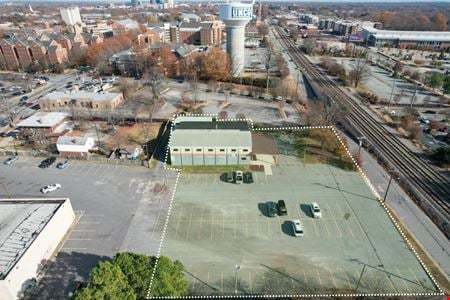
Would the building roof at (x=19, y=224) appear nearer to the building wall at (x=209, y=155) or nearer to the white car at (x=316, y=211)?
the building wall at (x=209, y=155)

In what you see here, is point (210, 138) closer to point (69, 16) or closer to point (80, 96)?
point (80, 96)

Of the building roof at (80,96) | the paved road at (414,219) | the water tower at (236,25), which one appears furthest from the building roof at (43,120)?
the paved road at (414,219)

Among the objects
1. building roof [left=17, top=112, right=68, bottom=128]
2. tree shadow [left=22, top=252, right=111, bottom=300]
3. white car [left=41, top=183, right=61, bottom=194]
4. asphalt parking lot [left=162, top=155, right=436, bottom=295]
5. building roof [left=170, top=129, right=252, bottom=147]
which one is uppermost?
building roof [left=170, top=129, right=252, bottom=147]

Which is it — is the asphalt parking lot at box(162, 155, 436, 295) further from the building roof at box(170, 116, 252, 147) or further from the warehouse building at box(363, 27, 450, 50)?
the warehouse building at box(363, 27, 450, 50)

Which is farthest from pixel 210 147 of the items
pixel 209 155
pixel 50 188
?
pixel 50 188

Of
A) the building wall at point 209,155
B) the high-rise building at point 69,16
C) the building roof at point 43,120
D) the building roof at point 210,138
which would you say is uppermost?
the high-rise building at point 69,16

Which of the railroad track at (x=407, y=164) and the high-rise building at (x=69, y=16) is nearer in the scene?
the railroad track at (x=407, y=164)

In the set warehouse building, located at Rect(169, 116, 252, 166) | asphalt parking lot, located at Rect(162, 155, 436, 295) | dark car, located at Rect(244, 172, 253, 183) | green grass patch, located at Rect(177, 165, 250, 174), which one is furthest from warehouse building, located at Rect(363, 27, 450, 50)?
dark car, located at Rect(244, 172, 253, 183)
